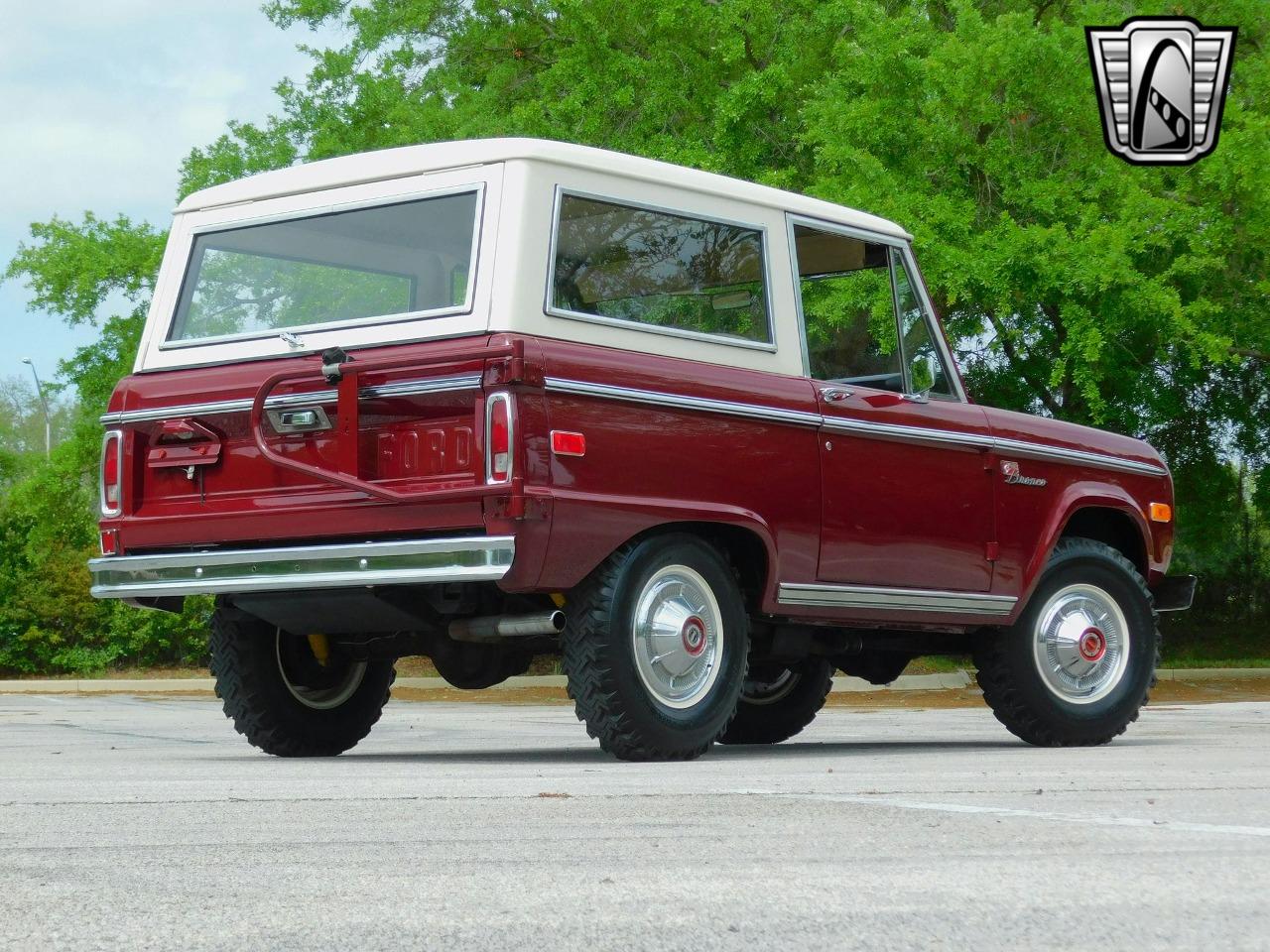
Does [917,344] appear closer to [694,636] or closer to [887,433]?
[887,433]

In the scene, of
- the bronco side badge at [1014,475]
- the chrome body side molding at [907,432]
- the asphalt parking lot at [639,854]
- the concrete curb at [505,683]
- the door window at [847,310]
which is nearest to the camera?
the asphalt parking lot at [639,854]

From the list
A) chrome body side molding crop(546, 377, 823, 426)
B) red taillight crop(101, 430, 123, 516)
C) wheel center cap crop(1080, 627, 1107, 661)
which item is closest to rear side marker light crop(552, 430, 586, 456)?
chrome body side molding crop(546, 377, 823, 426)

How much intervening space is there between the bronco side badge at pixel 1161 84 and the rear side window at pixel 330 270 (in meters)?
13.2

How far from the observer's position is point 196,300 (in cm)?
838

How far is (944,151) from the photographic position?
65.5 feet

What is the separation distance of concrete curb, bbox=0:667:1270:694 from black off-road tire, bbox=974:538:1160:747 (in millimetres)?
12359

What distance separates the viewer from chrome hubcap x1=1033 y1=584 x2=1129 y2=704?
30.9 feet

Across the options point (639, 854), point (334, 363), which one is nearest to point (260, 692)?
point (334, 363)

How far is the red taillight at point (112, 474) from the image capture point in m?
8.04

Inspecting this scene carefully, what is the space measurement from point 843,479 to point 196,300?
3.01 meters

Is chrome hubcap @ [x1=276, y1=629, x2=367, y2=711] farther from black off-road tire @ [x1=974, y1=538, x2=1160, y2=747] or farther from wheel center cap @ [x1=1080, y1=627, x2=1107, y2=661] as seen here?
wheel center cap @ [x1=1080, y1=627, x2=1107, y2=661]

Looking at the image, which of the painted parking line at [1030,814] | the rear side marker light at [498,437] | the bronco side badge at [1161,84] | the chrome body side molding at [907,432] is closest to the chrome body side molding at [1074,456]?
the chrome body side molding at [907,432]

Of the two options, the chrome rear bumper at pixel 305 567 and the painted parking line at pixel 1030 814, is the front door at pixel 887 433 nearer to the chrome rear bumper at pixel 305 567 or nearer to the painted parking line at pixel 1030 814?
the chrome rear bumper at pixel 305 567

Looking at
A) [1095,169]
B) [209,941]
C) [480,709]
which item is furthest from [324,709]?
[1095,169]
